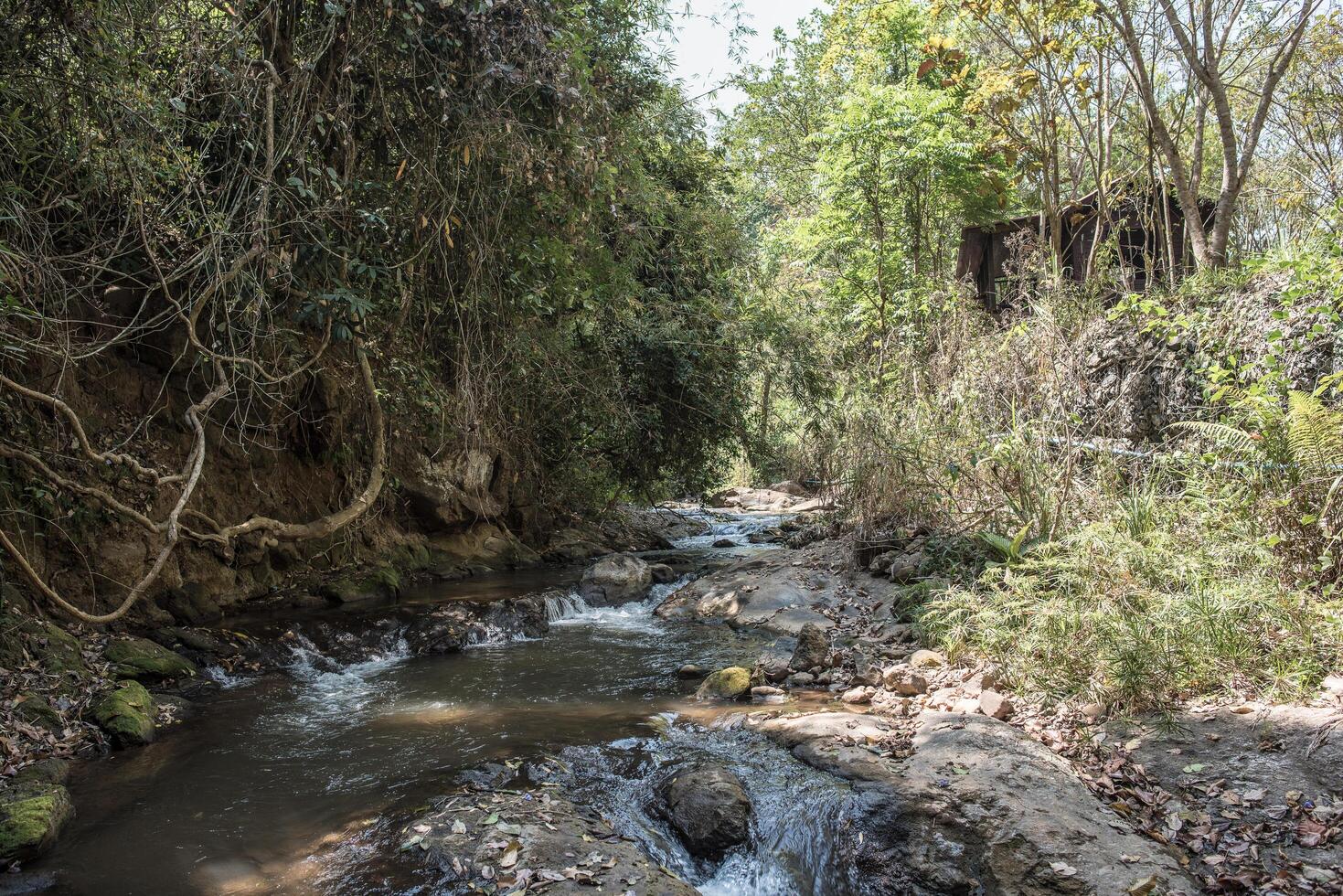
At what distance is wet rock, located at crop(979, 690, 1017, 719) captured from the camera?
5.06 metres

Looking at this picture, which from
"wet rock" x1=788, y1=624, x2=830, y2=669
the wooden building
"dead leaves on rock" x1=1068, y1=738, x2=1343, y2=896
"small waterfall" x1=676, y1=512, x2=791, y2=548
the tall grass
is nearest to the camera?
"dead leaves on rock" x1=1068, y1=738, x2=1343, y2=896

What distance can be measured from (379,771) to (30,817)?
1714mm

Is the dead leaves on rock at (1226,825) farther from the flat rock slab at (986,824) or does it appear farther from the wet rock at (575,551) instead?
the wet rock at (575,551)

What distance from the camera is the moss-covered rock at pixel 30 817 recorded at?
3.71 meters

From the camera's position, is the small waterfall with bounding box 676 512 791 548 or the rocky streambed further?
the small waterfall with bounding box 676 512 791 548

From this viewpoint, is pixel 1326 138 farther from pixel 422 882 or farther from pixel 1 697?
pixel 1 697

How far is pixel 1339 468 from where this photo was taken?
488cm

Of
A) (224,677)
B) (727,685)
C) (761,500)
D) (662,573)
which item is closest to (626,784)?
(727,685)

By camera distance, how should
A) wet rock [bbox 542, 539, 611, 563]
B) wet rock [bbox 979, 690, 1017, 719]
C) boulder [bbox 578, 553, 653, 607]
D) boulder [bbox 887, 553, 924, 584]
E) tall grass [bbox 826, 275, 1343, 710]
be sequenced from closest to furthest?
tall grass [bbox 826, 275, 1343, 710] < wet rock [bbox 979, 690, 1017, 719] < boulder [bbox 887, 553, 924, 584] < boulder [bbox 578, 553, 653, 607] < wet rock [bbox 542, 539, 611, 563]

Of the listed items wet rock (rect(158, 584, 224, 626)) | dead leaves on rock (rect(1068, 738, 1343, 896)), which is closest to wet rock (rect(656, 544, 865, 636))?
dead leaves on rock (rect(1068, 738, 1343, 896))

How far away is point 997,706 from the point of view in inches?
201

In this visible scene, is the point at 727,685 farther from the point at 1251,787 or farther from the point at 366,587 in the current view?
the point at 366,587

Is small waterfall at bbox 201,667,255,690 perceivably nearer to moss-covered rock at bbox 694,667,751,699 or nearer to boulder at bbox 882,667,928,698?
moss-covered rock at bbox 694,667,751,699

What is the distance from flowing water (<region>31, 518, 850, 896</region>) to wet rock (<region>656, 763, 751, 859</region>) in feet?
0.25
